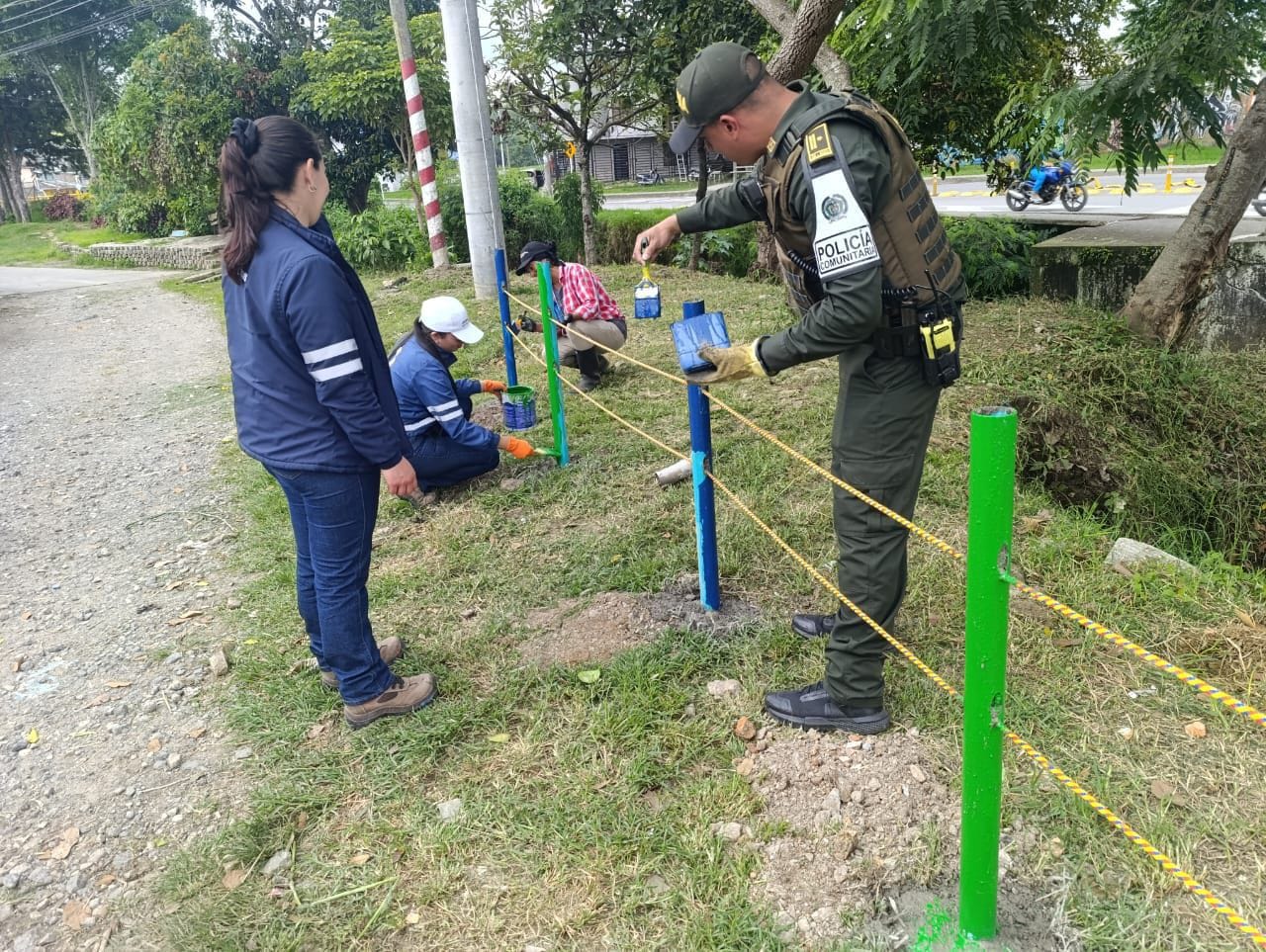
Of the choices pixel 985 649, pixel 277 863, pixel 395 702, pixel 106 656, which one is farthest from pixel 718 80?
pixel 106 656

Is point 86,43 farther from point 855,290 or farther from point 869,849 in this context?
point 869,849

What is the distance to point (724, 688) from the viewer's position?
298 cm

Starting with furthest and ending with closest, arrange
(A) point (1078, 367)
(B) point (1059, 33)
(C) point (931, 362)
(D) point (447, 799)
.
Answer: (B) point (1059, 33) → (A) point (1078, 367) → (D) point (447, 799) → (C) point (931, 362)

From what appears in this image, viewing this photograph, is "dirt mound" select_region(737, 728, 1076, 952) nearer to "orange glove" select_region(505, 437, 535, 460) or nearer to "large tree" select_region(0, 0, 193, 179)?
"orange glove" select_region(505, 437, 535, 460)

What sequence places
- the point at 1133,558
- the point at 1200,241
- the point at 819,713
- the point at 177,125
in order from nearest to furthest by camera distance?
1. the point at 819,713
2. the point at 1133,558
3. the point at 1200,241
4. the point at 177,125

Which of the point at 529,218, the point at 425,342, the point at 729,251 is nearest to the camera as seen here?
the point at 425,342

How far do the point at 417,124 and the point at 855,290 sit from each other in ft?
33.1

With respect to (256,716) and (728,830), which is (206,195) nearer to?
(256,716)

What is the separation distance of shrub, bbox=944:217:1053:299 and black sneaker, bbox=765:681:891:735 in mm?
6299

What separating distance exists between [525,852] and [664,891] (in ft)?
1.32

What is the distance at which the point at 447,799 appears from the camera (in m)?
2.64

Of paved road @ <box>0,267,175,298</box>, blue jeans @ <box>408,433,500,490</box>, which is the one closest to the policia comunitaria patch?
blue jeans @ <box>408,433,500,490</box>

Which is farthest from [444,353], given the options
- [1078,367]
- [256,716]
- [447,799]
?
[1078,367]

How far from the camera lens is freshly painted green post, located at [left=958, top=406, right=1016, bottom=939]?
1.50 metres
